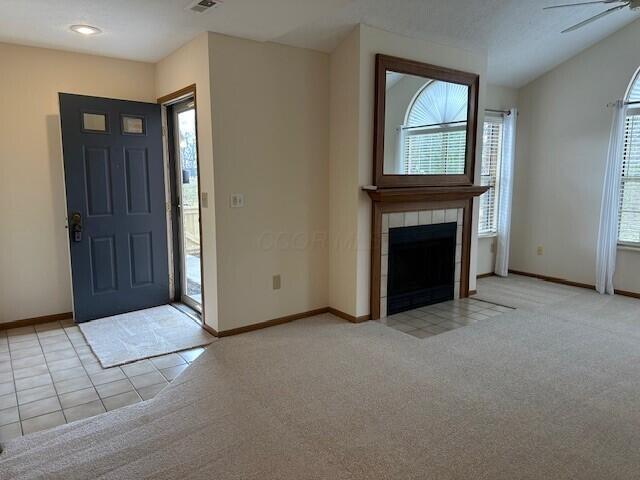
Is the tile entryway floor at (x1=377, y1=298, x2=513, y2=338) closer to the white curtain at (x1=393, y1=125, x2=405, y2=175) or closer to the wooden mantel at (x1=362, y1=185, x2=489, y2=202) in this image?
the wooden mantel at (x1=362, y1=185, x2=489, y2=202)

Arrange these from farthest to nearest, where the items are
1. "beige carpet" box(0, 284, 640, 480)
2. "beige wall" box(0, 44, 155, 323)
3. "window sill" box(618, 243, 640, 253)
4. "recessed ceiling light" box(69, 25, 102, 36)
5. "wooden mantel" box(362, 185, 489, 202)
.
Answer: "window sill" box(618, 243, 640, 253) → "wooden mantel" box(362, 185, 489, 202) → "beige wall" box(0, 44, 155, 323) → "recessed ceiling light" box(69, 25, 102, 36) → "beige carpet" box(0, 284, 640, 480)

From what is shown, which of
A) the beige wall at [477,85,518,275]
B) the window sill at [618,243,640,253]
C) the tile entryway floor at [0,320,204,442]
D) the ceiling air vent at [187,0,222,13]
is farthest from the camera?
the beige wall at [477,85,518,275]

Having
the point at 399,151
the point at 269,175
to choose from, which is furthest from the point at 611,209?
the point at 269,175

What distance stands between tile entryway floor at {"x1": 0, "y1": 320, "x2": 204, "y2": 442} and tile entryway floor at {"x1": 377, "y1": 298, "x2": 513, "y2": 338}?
5.75ft

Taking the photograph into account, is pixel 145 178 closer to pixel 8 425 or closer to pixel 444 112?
pixel 8 425

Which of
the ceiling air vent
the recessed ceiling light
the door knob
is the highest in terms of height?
the recessed ceiling light

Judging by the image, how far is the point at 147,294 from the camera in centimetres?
441

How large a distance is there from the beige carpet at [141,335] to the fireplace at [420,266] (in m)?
1.76

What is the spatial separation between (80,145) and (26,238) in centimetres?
93

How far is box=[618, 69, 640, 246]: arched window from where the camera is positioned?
476 centimetres

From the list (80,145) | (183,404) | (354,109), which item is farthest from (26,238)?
(354,109)

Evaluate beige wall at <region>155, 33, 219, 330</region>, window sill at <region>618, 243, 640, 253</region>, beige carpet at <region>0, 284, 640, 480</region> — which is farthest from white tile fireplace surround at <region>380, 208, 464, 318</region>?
window sill at <region>618, 243, 640, 253</region>

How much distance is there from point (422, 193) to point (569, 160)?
7.97ft

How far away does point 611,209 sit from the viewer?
4922 millimetres
